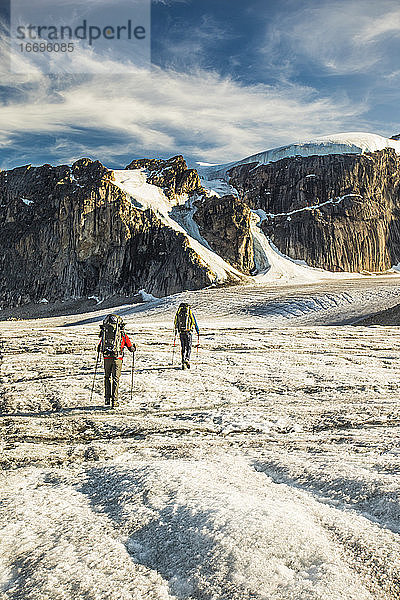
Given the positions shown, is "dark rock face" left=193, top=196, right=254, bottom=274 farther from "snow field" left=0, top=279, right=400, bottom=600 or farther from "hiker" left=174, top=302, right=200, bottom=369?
"snow field" left=0, top=279, right=400, bottom=600

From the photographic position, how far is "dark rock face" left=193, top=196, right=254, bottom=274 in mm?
64875

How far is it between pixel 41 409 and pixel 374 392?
7175 millimetres

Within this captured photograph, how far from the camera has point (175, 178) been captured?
70.9 metres

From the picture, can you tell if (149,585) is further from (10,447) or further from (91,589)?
(10,447)

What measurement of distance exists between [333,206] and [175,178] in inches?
1124

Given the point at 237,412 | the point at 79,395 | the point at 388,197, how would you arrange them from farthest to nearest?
the point at 388,197, the point at 79,395, the point at 237,412

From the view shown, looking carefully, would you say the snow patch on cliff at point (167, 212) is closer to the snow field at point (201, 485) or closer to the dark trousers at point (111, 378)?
the snow field at point (201, 485)

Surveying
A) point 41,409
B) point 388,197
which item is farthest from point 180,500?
point 388,197

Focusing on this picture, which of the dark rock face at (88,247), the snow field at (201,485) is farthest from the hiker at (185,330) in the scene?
the dark rock face at (88,247)

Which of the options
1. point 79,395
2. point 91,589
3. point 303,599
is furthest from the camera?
point 79,395

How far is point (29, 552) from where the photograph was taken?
3855mm

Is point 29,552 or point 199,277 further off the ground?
point 199,277

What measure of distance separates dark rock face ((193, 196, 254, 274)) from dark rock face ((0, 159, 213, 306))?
6.35m

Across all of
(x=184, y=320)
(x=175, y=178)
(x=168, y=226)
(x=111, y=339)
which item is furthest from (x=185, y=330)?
(x=175, y=178)
